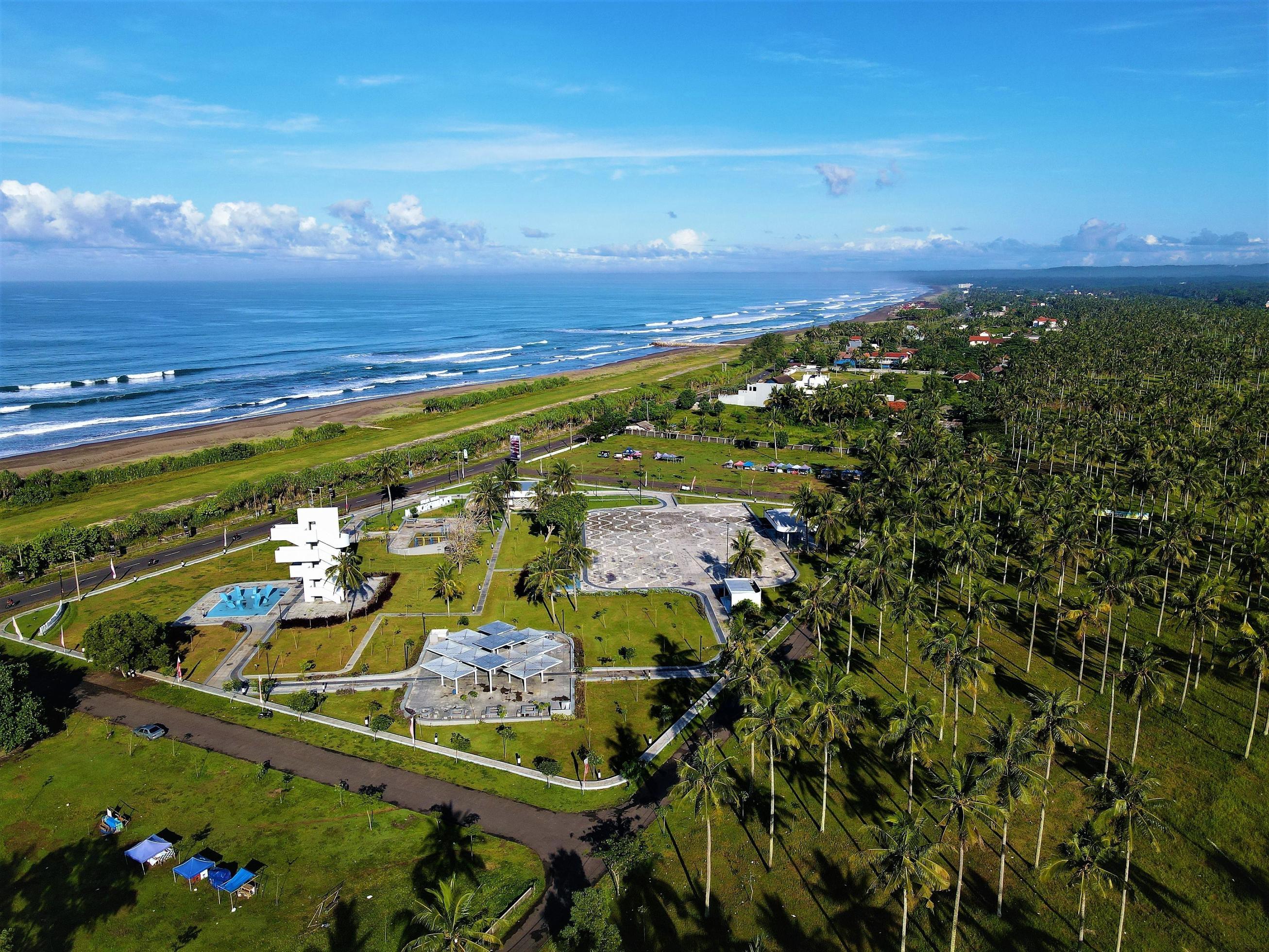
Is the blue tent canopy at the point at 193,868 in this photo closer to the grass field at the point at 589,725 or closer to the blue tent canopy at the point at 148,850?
the blue tent canopy at the point at 148,850

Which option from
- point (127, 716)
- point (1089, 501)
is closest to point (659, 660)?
point (127, 716)

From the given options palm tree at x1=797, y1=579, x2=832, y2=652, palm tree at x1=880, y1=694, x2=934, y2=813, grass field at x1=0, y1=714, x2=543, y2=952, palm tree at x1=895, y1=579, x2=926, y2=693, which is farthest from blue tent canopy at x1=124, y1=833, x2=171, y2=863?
palm tree at x1=895, y1=579, x2=926, y2=693

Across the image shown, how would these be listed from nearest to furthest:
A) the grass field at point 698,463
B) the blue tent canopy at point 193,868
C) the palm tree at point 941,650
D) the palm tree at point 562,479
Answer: the blue tent canopy at point 193,868 → the palm tree at point 941,650 → the palm tree at point 562,479 → the grass field at point 698,463

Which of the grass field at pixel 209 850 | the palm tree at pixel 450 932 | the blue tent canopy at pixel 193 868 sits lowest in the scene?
the grass field at pixel 209 850

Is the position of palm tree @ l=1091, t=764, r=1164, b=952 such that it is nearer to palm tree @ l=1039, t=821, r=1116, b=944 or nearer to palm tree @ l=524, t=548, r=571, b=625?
palm tree @ l=1039, t=821, r=1116, b=944

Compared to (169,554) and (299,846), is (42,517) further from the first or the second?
(299,846)


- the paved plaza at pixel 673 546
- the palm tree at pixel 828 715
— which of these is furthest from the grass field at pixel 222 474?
the palm tree at pixel 828 715
